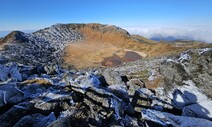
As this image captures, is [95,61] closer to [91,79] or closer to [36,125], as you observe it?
[91,79]

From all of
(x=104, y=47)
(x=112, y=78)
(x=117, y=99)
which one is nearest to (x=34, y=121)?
(x=117, y=99)

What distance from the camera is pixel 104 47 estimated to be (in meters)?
49.5

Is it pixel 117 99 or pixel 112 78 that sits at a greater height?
pixel 117 99

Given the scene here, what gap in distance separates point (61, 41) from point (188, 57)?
4554cm

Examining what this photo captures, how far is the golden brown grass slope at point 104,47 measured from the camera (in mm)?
39156

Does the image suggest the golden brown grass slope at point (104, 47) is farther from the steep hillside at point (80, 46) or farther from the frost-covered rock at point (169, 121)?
the frost-covered rock at point (169, 121)

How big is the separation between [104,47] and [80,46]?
21.5 ft

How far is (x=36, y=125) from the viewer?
6.36 m

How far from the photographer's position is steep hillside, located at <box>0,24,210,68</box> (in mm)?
37344

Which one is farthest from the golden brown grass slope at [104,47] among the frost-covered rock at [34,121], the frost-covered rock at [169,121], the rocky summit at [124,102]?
the frost-covered rock at [34,121]

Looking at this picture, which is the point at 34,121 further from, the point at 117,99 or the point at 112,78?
the point at 112,78

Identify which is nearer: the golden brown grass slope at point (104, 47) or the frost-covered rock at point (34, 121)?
the frost-covered rock at point (34, 121)

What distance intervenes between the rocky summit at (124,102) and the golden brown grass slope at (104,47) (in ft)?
81.3

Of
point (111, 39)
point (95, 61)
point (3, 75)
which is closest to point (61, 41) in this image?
point (111, 39)
